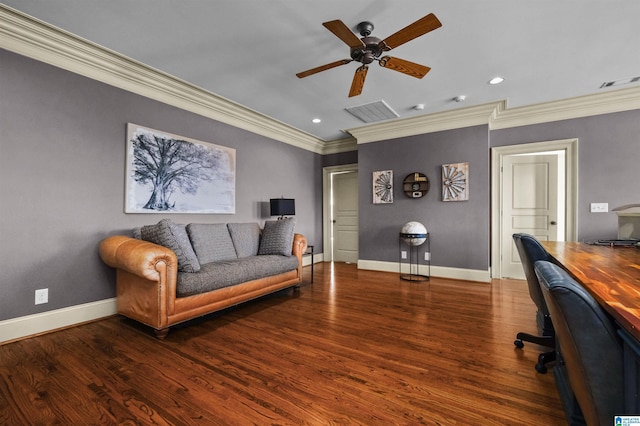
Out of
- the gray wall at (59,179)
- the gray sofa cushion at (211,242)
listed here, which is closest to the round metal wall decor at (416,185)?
the gray sofa cushion at (211,242)

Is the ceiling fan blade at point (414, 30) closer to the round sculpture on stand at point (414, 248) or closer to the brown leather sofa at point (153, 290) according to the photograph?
the brown leather sofa at point (153, 290)

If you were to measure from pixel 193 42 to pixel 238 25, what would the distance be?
21.3 inches

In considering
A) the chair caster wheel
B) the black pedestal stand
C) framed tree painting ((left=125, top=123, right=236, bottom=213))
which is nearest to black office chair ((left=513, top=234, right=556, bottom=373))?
the chair caster wheel

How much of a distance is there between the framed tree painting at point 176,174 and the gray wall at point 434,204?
254 cm

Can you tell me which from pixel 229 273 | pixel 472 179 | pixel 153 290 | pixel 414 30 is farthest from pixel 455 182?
pixel 153 290

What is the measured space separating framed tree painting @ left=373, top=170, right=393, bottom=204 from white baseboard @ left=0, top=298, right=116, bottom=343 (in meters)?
4.14

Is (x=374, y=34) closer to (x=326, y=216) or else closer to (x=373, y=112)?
(x=373, y=112)

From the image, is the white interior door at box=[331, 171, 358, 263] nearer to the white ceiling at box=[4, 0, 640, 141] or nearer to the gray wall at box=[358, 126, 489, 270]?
the gray wall at box=[358, 126, 489, 270]

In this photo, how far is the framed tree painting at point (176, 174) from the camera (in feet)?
10.2

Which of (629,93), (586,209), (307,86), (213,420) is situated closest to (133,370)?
(213,420)

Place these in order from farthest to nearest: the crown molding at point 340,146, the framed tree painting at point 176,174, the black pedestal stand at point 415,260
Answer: the crown molding at point 340,146
the black pedestal stand at point 415,260
the framed tree painting at point 176,174

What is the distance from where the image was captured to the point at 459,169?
4453 mm

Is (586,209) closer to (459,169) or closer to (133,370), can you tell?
(459,169)

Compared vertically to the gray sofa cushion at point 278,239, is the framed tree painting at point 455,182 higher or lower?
higher
